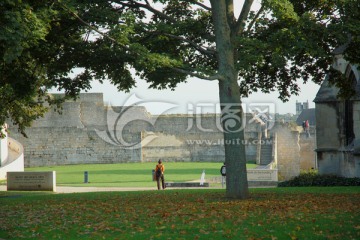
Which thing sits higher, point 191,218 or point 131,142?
point 131,142

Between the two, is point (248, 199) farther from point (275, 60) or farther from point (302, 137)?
point (302, 137)

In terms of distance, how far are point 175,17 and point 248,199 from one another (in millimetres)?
6024

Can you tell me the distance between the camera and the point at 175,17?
21.2 m

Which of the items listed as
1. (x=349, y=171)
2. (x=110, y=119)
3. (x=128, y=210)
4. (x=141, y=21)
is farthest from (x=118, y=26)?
(x=110, y=119)

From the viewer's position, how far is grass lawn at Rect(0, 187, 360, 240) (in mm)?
11875

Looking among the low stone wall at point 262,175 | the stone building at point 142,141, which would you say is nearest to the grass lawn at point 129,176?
the low stone wall at point 262,175

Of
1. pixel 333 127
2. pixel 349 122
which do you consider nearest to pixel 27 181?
pixel 333 127

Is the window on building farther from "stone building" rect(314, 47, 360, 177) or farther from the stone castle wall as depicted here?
the stone castle wall

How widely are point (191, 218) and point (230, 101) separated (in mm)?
5062

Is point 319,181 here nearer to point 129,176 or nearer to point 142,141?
point 129,176

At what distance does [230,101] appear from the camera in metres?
18.2

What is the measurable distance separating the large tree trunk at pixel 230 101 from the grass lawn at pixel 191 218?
536 mm

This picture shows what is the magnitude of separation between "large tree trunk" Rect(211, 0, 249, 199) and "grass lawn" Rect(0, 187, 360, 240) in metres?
0.54

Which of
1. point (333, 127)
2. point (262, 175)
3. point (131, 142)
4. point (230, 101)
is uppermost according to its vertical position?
point (230, 101)
